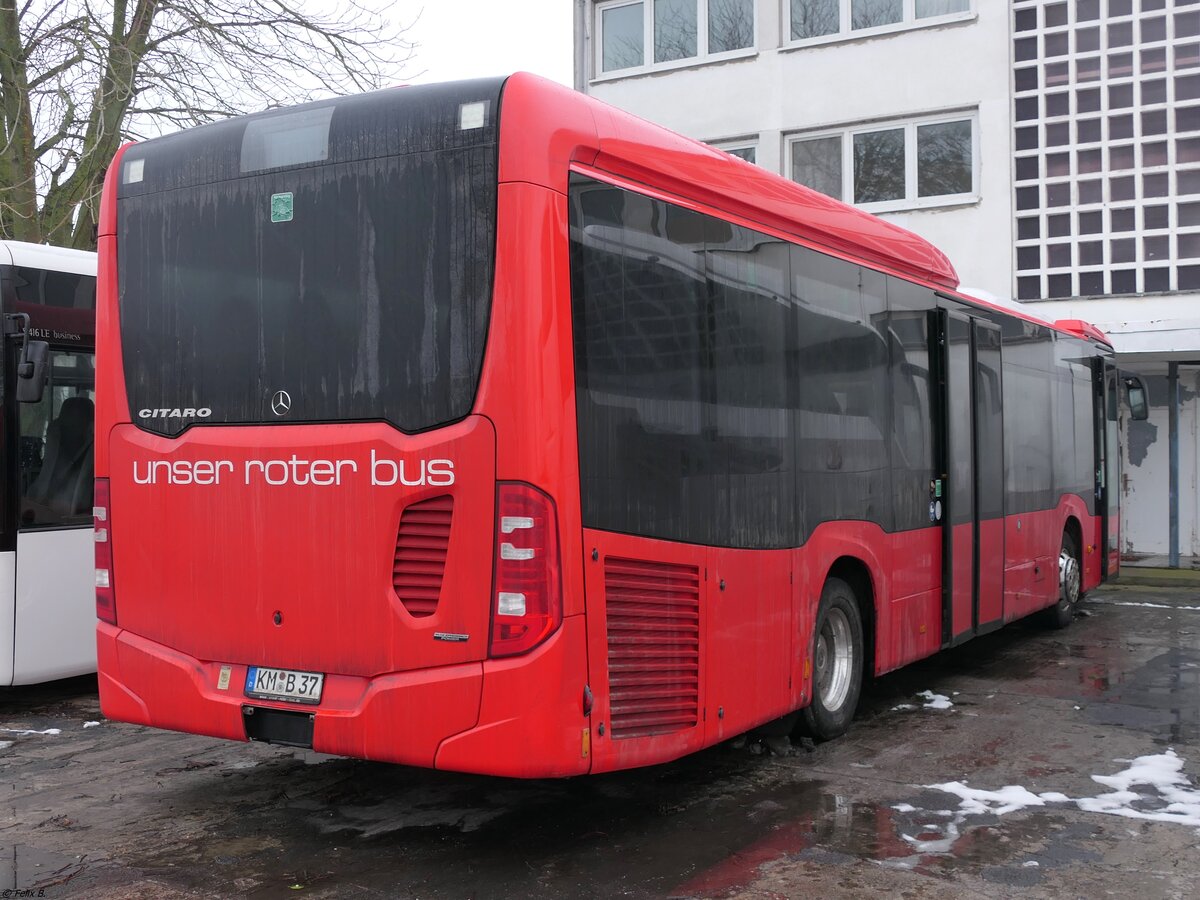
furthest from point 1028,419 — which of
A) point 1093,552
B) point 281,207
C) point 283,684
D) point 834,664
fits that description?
point 283,684

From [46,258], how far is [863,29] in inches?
551

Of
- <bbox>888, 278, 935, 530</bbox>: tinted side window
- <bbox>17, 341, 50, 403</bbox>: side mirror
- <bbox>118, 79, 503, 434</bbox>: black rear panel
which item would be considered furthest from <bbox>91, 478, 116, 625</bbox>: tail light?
<bbox>888, 278, 935, 530</bbox>: tinted side window

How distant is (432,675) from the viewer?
4.95m

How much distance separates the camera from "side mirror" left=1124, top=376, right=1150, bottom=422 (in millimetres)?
14320

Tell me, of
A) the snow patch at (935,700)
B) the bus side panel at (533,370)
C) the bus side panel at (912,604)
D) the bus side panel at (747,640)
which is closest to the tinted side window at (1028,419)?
the bus side panel at (912,604)

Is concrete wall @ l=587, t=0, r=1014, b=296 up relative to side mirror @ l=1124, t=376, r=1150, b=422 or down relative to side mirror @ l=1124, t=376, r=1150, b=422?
up

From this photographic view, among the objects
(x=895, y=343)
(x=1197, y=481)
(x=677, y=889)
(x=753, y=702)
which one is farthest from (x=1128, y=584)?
(x=677, y=889)

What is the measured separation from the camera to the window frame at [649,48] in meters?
20.1

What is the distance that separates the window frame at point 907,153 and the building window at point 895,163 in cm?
1

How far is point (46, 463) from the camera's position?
8.48 metres

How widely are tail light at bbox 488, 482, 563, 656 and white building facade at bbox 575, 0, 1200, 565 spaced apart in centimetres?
1311

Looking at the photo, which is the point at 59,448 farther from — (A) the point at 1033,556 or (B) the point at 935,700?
(A) the point at 1033,556

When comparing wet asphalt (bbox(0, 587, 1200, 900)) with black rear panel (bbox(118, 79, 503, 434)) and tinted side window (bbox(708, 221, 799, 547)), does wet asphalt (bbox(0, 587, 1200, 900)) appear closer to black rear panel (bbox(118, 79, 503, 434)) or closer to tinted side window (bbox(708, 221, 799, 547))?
tinted side window (bbox(708, 221, 799, 547))

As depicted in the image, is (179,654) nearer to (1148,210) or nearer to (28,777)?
(28,777)
